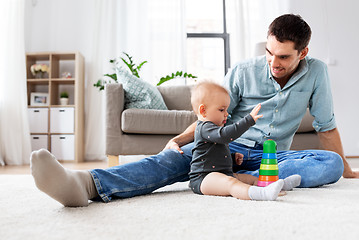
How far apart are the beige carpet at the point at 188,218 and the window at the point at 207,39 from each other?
396 centimetres

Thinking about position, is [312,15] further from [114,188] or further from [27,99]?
[114,188]

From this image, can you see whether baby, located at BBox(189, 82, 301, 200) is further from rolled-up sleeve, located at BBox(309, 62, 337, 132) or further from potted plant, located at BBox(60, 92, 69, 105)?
potted plant, located at BBox(60, 92, 69, 105)

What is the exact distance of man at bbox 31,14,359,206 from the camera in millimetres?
1166

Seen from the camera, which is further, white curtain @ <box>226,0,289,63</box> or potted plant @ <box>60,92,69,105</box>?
white curtain @ <box>226,0,289,63</box>

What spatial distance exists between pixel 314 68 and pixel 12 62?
3417 millimetres

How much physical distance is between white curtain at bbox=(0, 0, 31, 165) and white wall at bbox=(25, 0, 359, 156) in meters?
0.63

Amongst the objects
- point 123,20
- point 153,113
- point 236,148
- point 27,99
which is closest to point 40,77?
point 27,99

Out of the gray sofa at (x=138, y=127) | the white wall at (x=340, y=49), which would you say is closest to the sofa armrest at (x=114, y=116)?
the gray sofa at (x=138, y=127)

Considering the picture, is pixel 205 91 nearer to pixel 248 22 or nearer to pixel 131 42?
pixel 131 42

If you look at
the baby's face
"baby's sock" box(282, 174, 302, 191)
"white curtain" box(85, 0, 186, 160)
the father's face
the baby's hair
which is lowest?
"baby's sock" box(282, 174, 302, 191)

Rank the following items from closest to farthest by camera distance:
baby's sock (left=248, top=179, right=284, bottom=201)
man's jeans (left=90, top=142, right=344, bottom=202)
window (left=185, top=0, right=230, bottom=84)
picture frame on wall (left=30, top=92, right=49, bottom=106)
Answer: baby's sock (left=248, top=179, right=284, bottom=201), man's jeans (left=90, top=142, right=344, bottom=202), picture frame on wall (left=30, top=92, right=49, bottom=106), window (left=185, top=0, right=230, bottom=84)

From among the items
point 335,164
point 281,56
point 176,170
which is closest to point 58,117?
point 176,170

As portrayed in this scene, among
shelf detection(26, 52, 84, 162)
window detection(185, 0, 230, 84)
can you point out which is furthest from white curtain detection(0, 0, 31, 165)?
window detection(185, 0, 230, 84)

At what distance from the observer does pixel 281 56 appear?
53.2 inches
